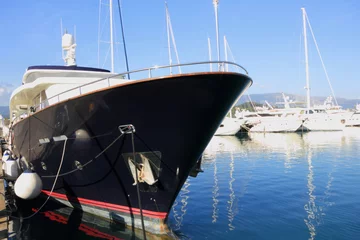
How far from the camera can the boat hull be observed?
6547mm

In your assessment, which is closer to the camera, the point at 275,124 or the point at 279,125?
the point at 279,125

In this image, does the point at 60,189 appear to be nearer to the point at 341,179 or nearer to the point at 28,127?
the point at 28,127

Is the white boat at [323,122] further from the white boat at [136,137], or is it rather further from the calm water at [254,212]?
the white boat at [136,137]

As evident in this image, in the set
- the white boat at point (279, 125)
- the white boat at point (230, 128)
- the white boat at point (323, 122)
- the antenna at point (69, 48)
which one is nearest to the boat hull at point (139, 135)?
the antenna at point (69, 48)

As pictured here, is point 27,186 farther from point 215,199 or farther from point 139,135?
point 215,199

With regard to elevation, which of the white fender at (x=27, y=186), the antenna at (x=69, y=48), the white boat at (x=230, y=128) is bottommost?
the white boat at (x=230, y=128)

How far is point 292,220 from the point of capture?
8.47 meters

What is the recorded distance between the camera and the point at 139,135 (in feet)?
22.7

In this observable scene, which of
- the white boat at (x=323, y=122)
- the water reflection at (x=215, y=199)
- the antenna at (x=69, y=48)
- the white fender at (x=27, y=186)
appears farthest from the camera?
the white boat at (x=323, y=122)

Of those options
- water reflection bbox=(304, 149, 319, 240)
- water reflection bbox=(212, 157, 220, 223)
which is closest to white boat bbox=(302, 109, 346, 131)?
water reflection bbox=(212, 157, 220, 223)

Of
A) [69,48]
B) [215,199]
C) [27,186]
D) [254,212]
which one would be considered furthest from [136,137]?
[69,48]

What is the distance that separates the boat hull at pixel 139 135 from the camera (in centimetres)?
655

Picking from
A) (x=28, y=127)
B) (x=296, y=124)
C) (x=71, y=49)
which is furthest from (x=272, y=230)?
(x=296, y=124)

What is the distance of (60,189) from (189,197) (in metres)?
4.39
